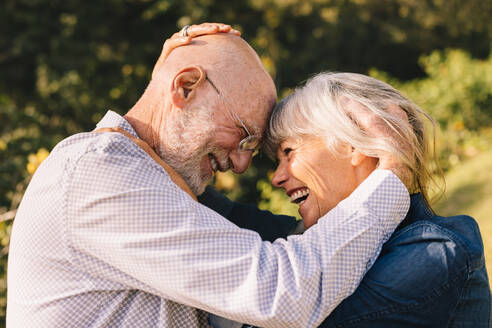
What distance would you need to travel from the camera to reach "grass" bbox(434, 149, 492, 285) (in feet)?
21.2

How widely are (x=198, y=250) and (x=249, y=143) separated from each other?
91 cm

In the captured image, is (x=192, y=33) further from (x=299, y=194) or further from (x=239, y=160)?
(x=299, y=194)

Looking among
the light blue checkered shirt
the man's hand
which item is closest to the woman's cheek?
the light blue checkered shirt

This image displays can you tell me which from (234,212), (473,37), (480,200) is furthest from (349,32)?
(234,212)

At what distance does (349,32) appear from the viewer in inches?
568

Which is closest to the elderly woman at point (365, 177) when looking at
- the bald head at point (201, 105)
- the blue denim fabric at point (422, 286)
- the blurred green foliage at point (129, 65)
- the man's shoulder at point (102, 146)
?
the blue denim fabric at point (422, 286)

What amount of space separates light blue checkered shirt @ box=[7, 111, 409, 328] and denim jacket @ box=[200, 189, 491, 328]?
0.07m

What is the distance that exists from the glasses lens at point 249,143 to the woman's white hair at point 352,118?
77 mm

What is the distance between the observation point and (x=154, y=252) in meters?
1.68

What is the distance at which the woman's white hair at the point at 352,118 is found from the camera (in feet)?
7.16

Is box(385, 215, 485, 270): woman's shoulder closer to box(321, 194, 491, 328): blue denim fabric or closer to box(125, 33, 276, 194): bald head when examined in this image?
box(321, 194, 491, 328): blue denim fabric

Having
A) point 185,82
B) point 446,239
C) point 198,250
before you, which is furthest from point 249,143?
point 446,239

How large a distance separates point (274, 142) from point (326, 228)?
794mm

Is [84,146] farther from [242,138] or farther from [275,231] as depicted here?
[275,231]
